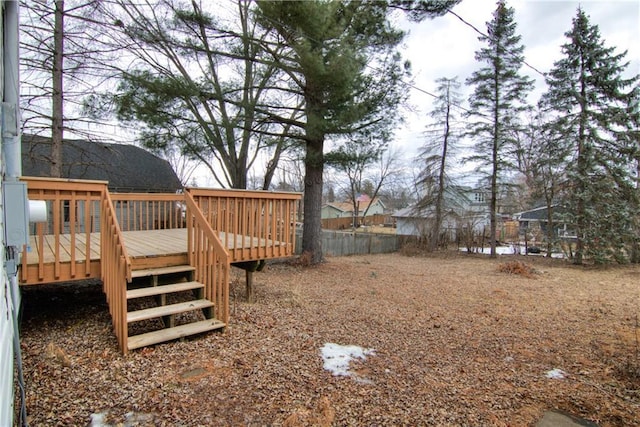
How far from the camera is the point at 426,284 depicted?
748 centimetres

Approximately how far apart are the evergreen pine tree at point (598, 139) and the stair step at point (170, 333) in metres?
12.2

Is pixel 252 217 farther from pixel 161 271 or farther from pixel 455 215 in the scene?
pixel 455 215

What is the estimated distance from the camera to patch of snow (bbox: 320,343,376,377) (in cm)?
304

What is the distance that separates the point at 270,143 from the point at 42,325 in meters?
6.46

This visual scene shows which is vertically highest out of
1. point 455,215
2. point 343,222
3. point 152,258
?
point 455,215

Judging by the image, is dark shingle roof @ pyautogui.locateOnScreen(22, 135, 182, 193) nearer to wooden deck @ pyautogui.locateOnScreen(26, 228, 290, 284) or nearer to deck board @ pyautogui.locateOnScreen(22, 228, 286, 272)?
deck board @ pyautogui.locateOnScreen(22, 228, 286, 272)

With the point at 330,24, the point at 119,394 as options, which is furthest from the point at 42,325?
the point at 330,24

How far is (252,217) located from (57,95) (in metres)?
4.96

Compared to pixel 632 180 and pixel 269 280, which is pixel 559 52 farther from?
pixel 269 280

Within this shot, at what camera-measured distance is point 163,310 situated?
11.2 feet

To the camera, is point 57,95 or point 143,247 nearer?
point 143,247

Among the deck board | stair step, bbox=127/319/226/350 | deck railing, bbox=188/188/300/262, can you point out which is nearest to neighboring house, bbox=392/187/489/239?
deck railing, bbox=188/188/300/262

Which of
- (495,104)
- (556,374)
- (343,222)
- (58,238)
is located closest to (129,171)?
(58,238)

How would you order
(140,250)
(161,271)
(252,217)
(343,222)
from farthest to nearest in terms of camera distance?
(343,222) < (252,217) < (140,250) < (161,271)
